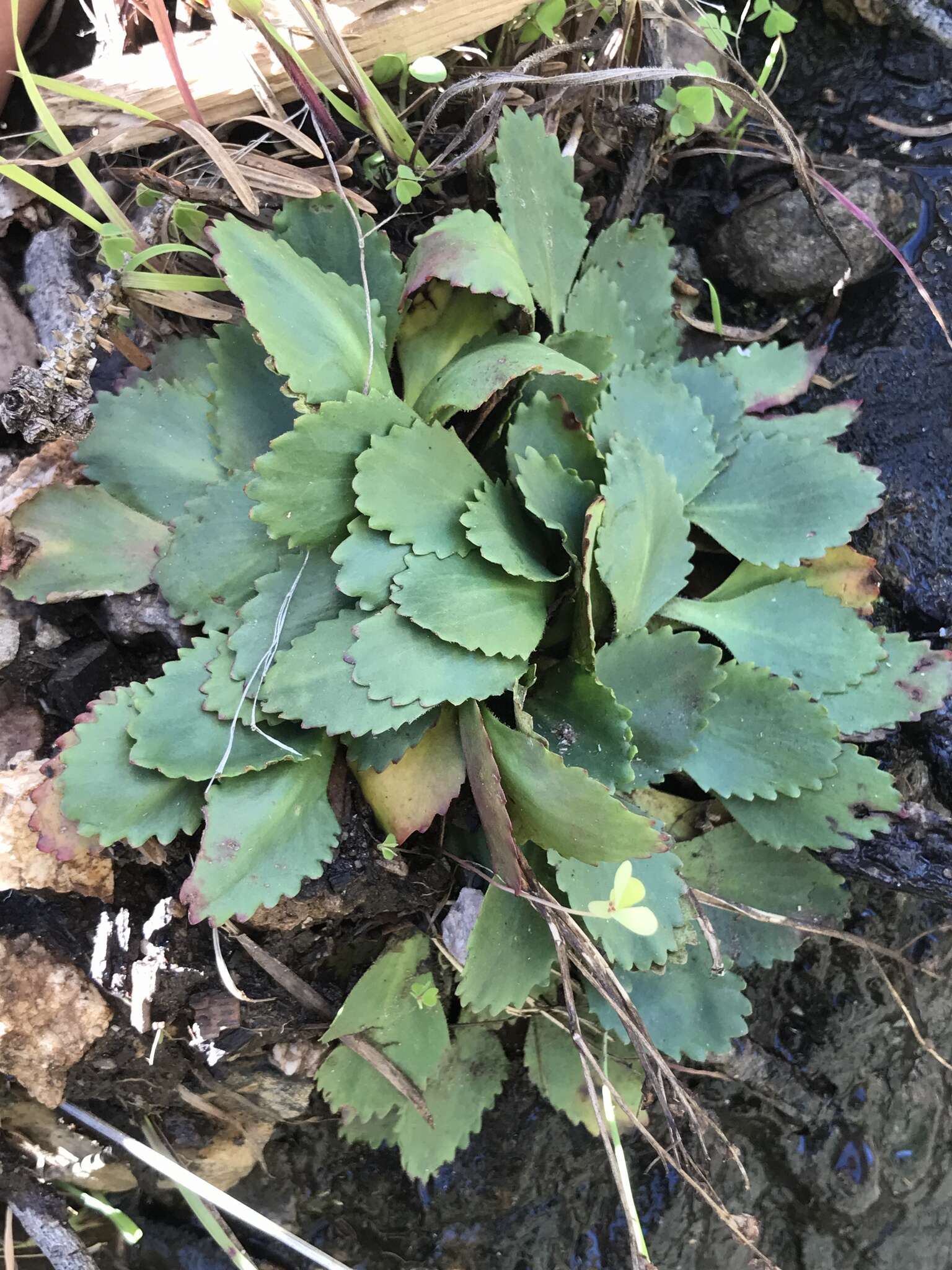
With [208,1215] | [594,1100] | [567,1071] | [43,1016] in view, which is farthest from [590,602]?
[208,1215]

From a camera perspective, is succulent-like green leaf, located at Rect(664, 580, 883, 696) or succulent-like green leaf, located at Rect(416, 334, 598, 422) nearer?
succulent-like green leaf, located at Rect(416, 334, 598, 422)

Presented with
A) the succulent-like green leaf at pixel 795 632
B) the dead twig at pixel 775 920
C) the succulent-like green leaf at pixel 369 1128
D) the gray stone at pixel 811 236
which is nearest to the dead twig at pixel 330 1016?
the succulent-like green leaf at pixel 369 1128

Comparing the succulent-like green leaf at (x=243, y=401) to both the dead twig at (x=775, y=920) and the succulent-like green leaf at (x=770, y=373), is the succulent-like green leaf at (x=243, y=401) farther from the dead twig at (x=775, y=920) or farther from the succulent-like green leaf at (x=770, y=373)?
the dead twig at (x=775, y=920)

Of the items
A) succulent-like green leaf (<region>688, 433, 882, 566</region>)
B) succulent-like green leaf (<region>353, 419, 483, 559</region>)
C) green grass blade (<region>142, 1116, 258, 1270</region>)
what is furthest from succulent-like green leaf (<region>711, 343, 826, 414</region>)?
green grass blade (<region>142, 1116, 258, 1270</region>)

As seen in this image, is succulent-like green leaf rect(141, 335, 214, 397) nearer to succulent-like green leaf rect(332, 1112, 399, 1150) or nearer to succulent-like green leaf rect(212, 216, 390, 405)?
succulent-like green leaf rect(212, 216, 390, 405)

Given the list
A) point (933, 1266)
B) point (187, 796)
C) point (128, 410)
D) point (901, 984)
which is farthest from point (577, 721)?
point (933, 1266)

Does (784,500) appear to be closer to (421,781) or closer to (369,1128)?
(421,781)

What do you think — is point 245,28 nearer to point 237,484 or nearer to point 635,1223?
point 237,484
